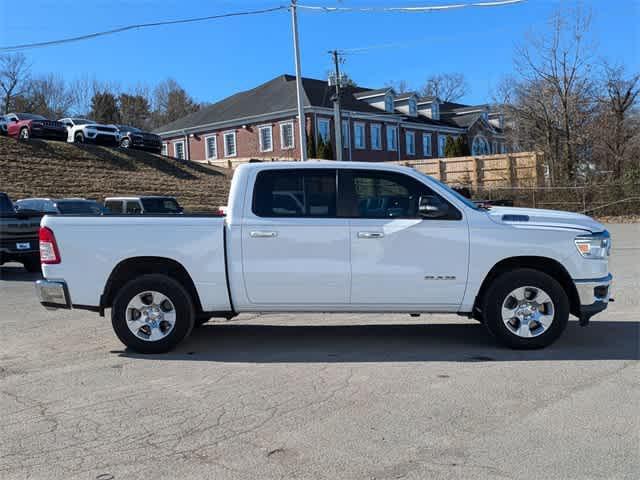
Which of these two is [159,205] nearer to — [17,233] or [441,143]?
[17,233]

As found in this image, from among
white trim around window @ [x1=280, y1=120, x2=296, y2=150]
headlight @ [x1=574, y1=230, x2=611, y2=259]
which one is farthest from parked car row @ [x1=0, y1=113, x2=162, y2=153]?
headlight @ [x1=574, y1=230, x2=611, y2=259]

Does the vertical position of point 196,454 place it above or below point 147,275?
below

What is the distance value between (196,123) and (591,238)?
5240cm

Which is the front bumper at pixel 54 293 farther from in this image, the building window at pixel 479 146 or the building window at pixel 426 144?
the building window at pixel 479 146

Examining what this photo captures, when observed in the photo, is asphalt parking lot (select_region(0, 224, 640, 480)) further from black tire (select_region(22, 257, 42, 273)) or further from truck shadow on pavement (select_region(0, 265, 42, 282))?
black tire (select_region(22, 257, 42, 273))

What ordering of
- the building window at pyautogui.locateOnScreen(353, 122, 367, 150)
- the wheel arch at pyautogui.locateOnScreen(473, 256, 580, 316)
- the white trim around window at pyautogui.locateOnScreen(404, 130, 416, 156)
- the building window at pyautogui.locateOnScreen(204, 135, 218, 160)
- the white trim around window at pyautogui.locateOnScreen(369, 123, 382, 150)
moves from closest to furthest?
1. the wheel arch at pyautogui.locateOnScreen(473, 256, 580, 316)
2. the building window at pyautogui.locateOnScreen(353, 122, 367, 150)
3. the white trim around window at pyautogui.locateOnScreen(369, 123, 382, 150)
4. the building window at pyautogui.locateOnScreen(204, 135, 218, 160)
5. the white trim around window at pyautogui.locateOnScreen(404, 130, 416, 156)

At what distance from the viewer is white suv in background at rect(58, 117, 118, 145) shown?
36438 mm

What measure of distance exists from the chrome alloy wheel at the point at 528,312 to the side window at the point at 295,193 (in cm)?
202

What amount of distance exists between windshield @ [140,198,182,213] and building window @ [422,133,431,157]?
4186cm

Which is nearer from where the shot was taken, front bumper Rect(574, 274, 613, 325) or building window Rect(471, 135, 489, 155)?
front bumper Rect(574, 274, 613, 325)

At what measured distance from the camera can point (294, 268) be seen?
6531 millimetres

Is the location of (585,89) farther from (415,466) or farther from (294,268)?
(415,466)

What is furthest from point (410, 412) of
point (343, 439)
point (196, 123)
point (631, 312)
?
point (196, 123)


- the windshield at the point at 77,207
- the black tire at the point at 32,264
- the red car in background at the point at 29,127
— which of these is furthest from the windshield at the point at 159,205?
the red car in background at the point at 29,127
